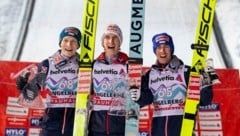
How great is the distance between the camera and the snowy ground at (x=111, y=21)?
19.1ft

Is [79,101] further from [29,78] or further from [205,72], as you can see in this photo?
[205,72]

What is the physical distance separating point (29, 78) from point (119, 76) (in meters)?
0.68

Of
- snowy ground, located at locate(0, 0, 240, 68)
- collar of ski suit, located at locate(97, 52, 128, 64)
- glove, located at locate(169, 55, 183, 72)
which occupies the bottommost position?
glove, located at locate(169, 55, 183, 72)

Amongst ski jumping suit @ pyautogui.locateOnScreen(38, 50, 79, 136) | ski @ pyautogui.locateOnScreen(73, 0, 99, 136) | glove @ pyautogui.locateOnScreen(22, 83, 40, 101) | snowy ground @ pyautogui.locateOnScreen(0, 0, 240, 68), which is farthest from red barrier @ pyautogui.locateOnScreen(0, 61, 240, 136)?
ski @ pyautogui.locateOnScreen(73, 0, 99, 136)

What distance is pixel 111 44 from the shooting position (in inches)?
161

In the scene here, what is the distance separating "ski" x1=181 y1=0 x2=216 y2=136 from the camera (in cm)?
398

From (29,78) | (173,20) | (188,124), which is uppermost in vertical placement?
(173,20)

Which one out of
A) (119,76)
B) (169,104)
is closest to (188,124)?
(169,104)

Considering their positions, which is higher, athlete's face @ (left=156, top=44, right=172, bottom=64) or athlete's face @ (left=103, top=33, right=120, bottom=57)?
athlete's face @ (left=103, top=33, right=120, bottom=57)

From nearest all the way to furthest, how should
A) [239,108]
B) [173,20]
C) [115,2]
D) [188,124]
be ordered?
[188,124] → [239,108] → [173,20] → [115,2]

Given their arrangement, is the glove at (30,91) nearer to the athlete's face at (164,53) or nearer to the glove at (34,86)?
the glove at (34,86)

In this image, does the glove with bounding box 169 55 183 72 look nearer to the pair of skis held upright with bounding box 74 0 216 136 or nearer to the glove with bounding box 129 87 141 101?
the pair of skis held upright with bounding box 74 0 216 136

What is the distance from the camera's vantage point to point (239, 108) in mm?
5039

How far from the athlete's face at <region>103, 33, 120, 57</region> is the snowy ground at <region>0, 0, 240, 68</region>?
1.42 m
